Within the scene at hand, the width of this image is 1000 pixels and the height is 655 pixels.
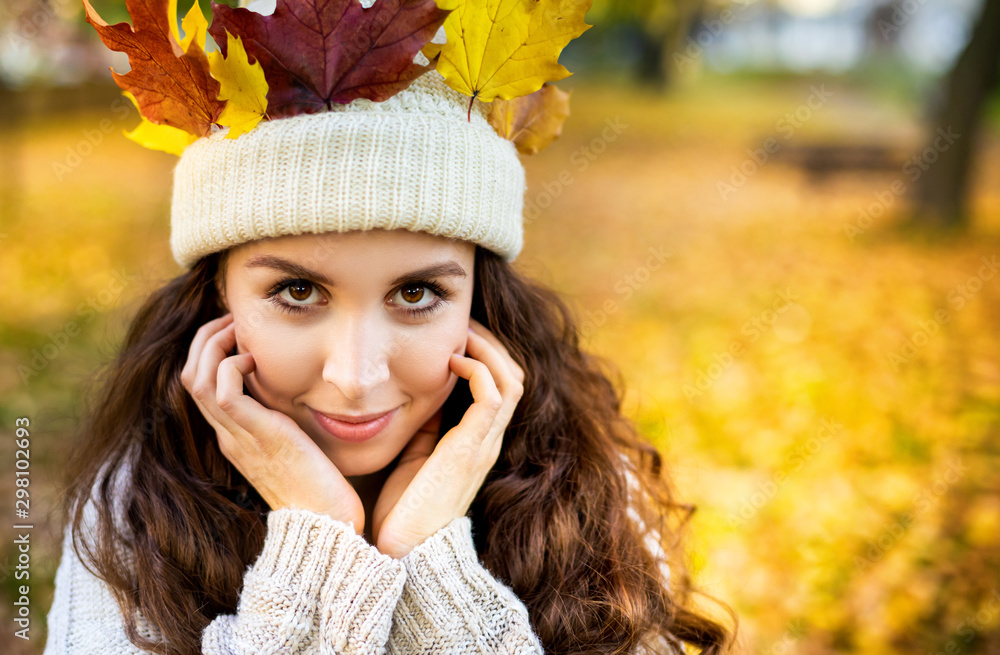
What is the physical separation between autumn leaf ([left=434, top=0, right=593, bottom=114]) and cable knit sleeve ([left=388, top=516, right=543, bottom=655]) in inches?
44.3

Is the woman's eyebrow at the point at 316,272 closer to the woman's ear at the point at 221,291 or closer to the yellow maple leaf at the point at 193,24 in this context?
the woman's ear at the point at 221,291

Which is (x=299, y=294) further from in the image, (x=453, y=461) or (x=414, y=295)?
(x=453, y=461)

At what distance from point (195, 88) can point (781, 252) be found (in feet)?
24.8

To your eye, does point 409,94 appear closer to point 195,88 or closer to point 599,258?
point 195,88

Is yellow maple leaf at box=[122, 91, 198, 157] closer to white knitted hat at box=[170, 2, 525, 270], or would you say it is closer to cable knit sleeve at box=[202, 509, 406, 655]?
white knitted hat at box=[170, 2, 525, 270]

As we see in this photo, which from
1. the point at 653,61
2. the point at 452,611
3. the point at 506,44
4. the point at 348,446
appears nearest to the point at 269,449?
the point at 348,446

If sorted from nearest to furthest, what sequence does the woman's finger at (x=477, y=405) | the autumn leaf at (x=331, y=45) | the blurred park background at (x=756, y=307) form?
the autumn leaf at (x=331, y=45)
the woman's finger at (x=477, y=405)
the blurred park background at (x=756, y=307)

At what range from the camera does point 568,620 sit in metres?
1.92

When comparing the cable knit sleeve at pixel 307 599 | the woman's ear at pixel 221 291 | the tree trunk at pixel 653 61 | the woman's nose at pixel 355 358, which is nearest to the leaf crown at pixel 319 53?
the woman's ear at pixel 221 291

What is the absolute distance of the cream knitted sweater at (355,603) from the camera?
1.70 metres

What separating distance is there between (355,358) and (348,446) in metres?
0.30

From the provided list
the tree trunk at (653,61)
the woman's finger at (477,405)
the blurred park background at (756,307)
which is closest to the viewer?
the woman's finger at (477,405)

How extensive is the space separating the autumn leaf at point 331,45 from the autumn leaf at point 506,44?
8 centimetres

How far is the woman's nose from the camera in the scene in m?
1.67
